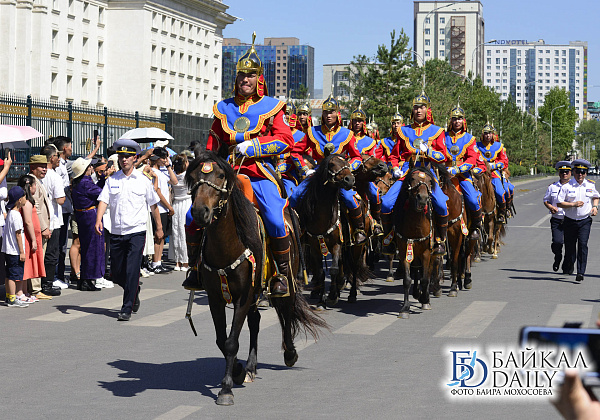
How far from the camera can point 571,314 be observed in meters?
12.2

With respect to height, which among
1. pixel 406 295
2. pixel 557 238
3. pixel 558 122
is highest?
pixel 558 122

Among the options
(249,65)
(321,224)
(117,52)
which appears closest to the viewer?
(249,65)

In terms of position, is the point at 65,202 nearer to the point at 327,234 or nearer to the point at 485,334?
the point at 327,234

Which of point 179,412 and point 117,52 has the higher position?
point 117,52

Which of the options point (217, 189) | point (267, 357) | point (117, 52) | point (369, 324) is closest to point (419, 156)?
point (369, 324)

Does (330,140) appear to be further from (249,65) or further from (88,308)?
(249,65)

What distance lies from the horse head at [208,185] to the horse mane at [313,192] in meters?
4.83

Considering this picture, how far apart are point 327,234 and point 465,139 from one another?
4074 millimetres

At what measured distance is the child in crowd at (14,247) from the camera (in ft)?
42.6

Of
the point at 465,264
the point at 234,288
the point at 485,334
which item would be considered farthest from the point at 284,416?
the point at 465,264

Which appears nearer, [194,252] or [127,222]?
[194,252]

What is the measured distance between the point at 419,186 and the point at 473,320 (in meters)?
1.83

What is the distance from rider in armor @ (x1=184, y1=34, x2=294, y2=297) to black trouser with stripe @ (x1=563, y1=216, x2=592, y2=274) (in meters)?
9.16

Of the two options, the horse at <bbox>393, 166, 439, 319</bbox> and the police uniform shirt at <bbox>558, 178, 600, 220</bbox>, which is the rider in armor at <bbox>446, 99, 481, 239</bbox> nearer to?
the police uniform shirt at <bbox>558, 178, 600, 220</bbox>
